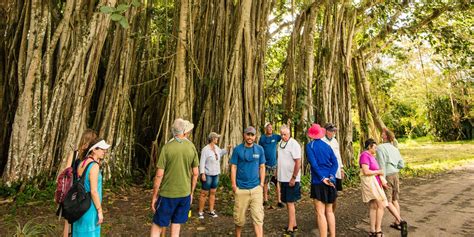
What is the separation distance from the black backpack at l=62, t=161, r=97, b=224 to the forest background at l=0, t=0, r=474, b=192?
114cm

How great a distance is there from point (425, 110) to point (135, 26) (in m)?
21.4

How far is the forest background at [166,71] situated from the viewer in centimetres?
500

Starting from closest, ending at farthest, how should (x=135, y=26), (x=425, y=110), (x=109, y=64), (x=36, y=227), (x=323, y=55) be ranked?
(x=36, y=227) < (x=109, y=64) < (x=135, y=26) < (x=323, y=55) < (x=425, y=110)

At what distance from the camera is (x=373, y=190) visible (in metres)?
3.70

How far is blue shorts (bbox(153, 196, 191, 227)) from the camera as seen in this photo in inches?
118

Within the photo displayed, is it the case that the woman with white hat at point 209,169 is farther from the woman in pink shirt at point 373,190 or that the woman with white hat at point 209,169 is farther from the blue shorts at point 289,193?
the woman in pink shirt at point 373,190

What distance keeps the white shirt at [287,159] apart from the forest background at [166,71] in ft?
6.62

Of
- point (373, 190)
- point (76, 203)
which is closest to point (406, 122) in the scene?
point (373, 190)

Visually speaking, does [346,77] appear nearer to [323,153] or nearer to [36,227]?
[323,153]

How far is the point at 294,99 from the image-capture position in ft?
23.3

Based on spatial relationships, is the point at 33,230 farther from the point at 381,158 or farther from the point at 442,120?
the point at 442,120

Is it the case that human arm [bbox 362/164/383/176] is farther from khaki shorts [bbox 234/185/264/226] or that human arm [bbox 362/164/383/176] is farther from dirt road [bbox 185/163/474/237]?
khaki shorts [bbox 234/185/264/226]

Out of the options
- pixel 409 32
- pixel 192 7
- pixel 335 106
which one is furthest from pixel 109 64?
pixel 409 32

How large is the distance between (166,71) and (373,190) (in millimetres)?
3972
